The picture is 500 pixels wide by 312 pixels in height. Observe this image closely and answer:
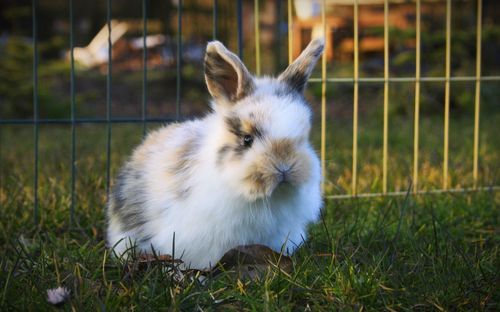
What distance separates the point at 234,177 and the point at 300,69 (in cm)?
59

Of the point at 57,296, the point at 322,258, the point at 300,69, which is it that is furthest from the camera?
the point at 300,69

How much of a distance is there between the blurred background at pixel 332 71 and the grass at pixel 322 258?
0.88 m

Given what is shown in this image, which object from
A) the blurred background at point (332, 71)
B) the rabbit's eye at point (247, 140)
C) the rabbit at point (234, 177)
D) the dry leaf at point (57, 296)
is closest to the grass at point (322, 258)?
the dry leaf at point (57, 296)

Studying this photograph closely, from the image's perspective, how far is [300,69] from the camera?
2652 millimetres

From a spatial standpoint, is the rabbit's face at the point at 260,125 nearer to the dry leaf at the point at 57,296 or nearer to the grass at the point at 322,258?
the grass at the point at 322,258

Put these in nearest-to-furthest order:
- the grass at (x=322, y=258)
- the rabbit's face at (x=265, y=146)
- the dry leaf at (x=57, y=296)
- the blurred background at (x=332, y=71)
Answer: the dry leaf at (x=57, y=296)
the grass at (x=322, y=258)
the rabbit's face at (x=265, y=146)
the blurred background at (x=332, y=71)

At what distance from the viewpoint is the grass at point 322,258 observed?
2.14 m

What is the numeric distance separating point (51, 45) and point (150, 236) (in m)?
7.03

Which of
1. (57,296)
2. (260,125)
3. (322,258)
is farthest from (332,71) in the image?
(57,296)

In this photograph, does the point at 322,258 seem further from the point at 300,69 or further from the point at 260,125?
the point at 300,69

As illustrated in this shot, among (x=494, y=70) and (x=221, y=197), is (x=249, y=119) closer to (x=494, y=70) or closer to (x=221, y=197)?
(x=221, y=197)

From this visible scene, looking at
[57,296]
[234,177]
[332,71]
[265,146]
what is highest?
[332,71]

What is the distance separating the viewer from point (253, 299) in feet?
7.00

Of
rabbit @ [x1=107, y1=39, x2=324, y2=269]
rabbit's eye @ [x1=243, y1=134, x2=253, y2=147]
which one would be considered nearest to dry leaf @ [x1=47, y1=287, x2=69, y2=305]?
rabbit @ [x1=107, y1=39, x2=324, y2=269]
